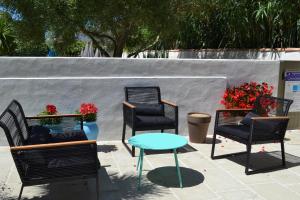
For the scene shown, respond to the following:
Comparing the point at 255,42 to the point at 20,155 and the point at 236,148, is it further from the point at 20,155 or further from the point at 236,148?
the point at 20,155

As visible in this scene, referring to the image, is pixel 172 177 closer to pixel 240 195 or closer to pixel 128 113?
pixel 240 195

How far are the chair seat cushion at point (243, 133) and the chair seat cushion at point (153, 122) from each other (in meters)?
0.79

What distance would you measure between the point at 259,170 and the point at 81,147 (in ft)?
8.60

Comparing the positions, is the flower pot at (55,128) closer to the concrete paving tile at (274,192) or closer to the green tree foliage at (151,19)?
the concrete paving tile at (274,192)

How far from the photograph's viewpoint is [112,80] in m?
6.42

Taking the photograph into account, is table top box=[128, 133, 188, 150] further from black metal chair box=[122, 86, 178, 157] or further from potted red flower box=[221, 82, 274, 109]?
potted red flower box=[221, 82, 274, 109]

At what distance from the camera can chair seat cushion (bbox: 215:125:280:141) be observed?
4.95 meters

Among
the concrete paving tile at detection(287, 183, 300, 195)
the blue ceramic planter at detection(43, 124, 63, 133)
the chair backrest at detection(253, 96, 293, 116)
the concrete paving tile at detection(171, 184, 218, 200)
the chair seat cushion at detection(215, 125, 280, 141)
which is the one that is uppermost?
the chair backrest at detection(253, 96, 293, 116)

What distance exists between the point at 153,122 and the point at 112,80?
1216mm

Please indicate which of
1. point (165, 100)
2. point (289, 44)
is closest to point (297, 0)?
point (289, 44)

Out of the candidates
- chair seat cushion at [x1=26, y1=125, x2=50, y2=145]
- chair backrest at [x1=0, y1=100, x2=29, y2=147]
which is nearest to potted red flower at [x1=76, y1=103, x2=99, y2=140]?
chair seat cushion at [x1=26, y1=125, x2=50, y2=145]

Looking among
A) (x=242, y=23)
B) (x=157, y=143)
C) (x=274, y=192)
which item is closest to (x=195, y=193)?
(x=157, y=143)

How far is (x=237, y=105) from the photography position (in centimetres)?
683

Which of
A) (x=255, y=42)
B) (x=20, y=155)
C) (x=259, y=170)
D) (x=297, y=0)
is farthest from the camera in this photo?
(x=255, y=42)
